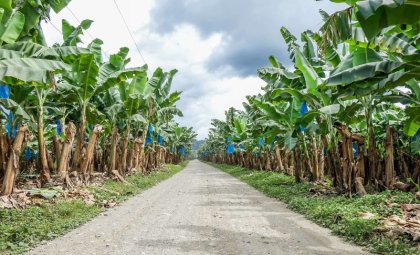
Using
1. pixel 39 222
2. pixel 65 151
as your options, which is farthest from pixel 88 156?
pixel 39 222

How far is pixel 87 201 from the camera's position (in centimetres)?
966

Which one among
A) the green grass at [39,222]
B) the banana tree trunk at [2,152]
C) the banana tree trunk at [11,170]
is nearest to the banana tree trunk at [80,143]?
the green grass at [39,222]

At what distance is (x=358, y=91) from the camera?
23.3 feet

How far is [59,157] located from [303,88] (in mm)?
8071

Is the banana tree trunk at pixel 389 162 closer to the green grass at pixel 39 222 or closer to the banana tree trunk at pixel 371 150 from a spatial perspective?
the banana tree trunk at pixel 371 150

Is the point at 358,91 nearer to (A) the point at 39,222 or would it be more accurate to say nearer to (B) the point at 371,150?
(B) the point at 371,150

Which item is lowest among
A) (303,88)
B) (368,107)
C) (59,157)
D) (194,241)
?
(194,241)

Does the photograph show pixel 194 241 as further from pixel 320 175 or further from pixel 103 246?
pixel 320 175

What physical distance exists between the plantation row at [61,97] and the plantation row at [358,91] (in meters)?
5.03

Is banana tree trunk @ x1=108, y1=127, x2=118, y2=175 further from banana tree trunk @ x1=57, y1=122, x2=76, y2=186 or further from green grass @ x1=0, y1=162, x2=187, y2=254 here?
green grass @ x1=0, y1=162, x2=187, y2=254

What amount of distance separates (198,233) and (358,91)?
4072mm

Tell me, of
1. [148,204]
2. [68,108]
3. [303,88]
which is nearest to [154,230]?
[148,204]

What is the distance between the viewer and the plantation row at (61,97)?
7.62 m

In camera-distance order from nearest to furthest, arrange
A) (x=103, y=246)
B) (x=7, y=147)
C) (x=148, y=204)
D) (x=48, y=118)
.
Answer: (x=103, y=246) → (x=7, y=147) → (x=148, y=204) → (x=48, y=118)
